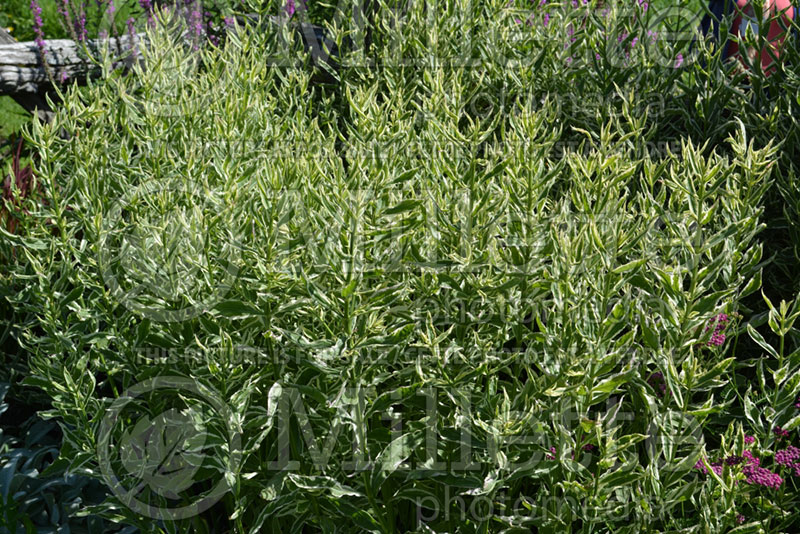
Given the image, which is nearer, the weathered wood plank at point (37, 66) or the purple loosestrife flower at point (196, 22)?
the purple loosestrife flower at point (196, 22)

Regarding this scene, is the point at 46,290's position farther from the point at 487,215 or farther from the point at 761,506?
the point at 761,506

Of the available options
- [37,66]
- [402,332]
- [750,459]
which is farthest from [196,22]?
[750,459]

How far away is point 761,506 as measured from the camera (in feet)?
6.01

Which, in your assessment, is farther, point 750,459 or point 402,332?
point 750,459

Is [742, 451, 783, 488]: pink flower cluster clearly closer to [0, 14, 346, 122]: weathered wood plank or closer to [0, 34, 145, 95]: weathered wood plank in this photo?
[0, 14, 346, 122]: weathered wood plank

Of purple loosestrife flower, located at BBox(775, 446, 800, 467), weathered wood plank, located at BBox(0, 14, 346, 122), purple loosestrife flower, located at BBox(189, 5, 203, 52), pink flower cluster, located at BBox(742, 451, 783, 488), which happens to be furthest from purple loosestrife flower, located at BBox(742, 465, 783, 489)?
weathered wood plank, located at BBox(0, 14, 346, 122)

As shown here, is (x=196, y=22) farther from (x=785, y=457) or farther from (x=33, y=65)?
(x=785, y=457)

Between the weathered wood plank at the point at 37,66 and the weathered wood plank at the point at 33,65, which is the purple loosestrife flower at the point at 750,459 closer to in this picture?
the weathered wood plank at the point at 37,66

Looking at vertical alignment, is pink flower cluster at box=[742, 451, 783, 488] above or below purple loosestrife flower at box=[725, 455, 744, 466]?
below

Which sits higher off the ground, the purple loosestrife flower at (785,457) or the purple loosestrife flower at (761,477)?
the purple loosestrife flower at (761,477)

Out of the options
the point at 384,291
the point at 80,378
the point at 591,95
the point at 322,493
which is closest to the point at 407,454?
the point at 322,493

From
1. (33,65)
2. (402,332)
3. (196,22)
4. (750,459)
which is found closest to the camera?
(402,332)

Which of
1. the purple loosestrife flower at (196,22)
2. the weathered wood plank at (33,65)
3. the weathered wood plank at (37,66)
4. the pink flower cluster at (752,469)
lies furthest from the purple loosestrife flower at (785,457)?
the weathered wood plank at (33,65)

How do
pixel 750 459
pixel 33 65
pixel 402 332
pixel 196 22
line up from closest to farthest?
pixel 402 332, pixel 750 459, pixel 196 22, pixel 33 65
